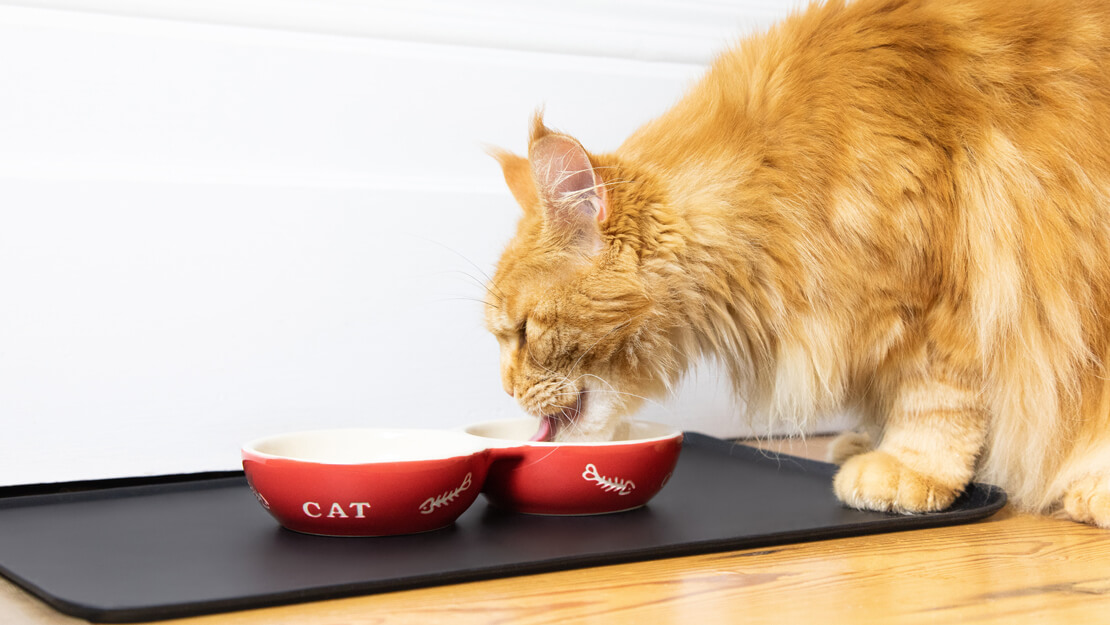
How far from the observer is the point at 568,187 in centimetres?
119

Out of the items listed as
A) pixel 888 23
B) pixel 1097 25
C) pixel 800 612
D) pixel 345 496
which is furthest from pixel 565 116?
pixel 800 612

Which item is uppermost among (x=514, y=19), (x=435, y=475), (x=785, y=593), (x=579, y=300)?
(x=514, y=19)

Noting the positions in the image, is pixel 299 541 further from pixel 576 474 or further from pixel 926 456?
pixel 926 456

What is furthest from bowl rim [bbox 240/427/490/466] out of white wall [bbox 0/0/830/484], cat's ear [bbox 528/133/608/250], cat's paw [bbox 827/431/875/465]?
cat's paw [bbox 827/431/875/465]

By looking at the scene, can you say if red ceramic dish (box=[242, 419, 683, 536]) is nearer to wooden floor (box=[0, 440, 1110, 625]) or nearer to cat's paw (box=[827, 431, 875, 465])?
wooden floor (box=[0, 440, 1110, 625])

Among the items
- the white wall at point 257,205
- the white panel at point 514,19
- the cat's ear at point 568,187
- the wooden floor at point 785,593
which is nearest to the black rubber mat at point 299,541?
the wooden floor at point 785,593

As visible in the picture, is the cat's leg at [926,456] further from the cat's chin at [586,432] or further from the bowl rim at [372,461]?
the bowl rim at [372,461]

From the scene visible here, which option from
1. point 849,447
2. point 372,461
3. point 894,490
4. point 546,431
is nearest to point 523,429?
point 546,431

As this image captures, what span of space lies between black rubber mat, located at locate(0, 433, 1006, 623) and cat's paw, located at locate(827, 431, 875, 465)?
22 centimetres

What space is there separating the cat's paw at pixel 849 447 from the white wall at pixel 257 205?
68cm

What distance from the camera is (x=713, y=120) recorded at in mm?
1272

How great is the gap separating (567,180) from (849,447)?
0.86 m

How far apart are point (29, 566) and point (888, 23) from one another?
1.30 m

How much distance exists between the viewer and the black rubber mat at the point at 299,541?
89cm
